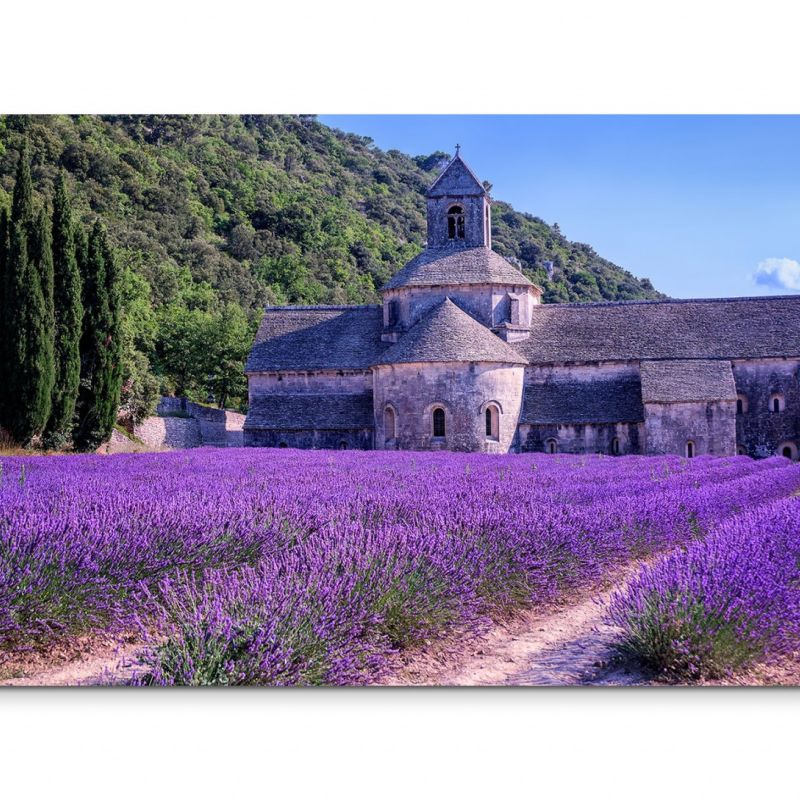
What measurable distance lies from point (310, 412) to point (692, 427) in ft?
51.0

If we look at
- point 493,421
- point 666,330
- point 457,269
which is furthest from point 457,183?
point 493,421

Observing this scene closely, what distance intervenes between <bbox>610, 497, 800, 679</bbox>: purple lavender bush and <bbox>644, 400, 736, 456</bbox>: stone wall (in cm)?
2800

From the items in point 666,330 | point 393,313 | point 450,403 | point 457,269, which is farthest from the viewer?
point 393,313

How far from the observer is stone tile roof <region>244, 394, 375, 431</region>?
37.2 meters

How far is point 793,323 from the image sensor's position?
121 ft

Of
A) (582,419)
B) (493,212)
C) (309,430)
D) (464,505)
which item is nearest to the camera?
(464,505)

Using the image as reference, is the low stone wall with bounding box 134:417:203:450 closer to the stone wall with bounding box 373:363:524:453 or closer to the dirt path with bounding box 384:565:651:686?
the stone wall with bounding box 373:363:524:453

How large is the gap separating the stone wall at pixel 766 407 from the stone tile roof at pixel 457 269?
32.4ft

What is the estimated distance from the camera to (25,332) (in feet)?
73.7

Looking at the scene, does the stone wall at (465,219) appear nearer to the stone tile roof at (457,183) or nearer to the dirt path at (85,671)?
the stone tile roof at (457,183)

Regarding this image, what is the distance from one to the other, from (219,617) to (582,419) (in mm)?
30503

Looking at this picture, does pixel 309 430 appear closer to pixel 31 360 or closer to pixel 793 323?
pixel 31 360

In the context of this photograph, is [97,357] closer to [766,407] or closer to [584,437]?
[584,437]

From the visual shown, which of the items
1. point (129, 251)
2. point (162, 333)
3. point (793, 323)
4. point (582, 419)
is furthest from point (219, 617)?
point (129, 251)
